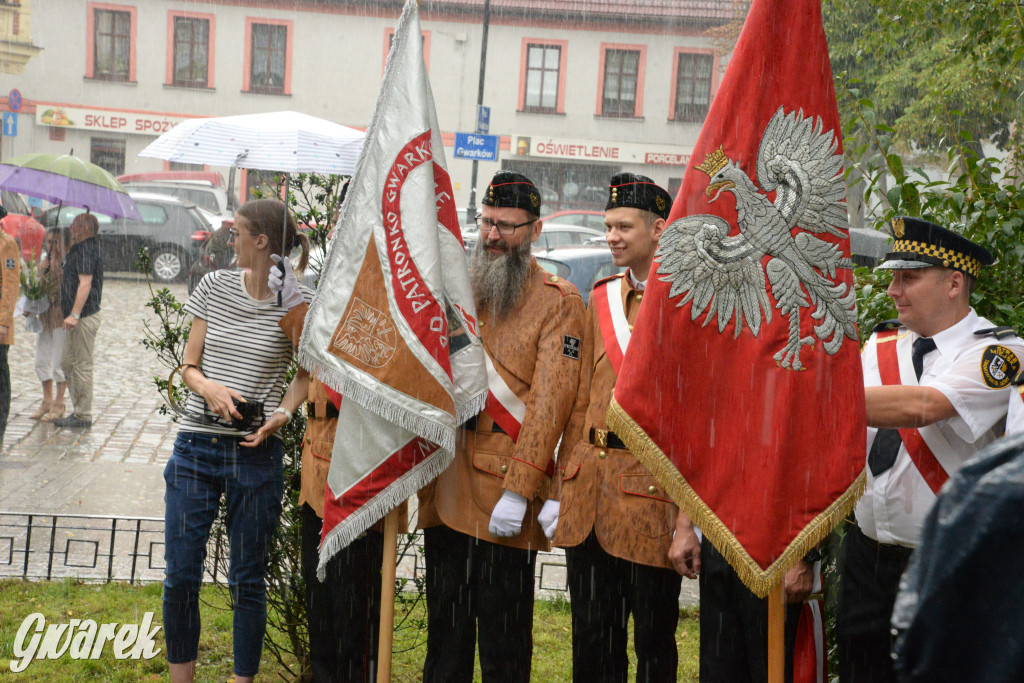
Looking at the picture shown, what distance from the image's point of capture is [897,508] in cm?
294

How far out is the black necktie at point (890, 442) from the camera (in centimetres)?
300

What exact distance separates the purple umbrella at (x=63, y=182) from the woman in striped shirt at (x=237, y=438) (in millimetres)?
6066

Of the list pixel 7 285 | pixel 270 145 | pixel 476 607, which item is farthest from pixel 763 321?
pixel 7 285

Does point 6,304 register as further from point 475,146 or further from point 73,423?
point 475,146

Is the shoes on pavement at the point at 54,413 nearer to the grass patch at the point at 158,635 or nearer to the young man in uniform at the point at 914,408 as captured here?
the grass patch at the point at 158,635

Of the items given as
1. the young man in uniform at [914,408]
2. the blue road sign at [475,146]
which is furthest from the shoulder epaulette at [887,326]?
the blue road sign at [475,146]

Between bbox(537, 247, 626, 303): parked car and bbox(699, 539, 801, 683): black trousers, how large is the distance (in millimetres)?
8371

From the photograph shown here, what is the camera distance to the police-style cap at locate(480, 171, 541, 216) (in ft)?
11.8

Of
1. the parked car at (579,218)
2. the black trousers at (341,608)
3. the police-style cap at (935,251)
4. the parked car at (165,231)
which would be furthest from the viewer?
the parked car at (579,218)

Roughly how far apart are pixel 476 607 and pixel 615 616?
0.50 meters

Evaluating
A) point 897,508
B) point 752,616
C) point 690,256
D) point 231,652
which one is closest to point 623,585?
point 752,616

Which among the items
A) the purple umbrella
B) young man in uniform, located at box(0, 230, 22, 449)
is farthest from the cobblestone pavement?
the purple umbrella

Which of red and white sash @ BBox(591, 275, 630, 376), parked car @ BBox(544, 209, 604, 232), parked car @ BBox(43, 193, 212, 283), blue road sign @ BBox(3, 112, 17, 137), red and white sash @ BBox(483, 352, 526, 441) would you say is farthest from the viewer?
blue road sign @ BBox(3, 112, 17, 137)

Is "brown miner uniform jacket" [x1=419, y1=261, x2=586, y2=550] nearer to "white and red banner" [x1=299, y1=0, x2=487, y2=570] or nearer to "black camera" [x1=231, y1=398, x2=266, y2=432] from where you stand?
"white and red banner" [x1=299, y1=0, x2=487, y2=570]
